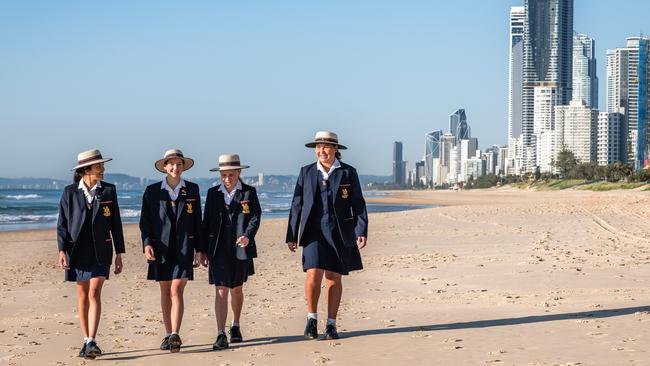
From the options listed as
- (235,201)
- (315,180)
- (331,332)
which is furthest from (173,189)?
(331,332)

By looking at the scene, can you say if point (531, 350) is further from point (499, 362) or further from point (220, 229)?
point (220, 229)

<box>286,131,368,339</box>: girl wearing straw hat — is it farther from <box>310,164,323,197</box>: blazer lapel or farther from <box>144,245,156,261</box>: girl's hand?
<box>144,245,156,261</box>: girl's hand

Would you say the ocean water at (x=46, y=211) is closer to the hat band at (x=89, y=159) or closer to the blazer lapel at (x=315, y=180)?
the hat band at (x=89, y=159)

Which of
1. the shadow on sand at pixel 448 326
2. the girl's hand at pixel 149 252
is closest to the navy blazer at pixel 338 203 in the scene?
the shadow on sand at pixel 448 326

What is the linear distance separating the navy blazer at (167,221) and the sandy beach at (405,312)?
2.70ft

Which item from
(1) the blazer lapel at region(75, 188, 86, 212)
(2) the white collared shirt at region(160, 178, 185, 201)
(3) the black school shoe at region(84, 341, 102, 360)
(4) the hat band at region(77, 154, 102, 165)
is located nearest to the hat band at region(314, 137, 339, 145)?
(2) the white collared shirt at region(160, 178, 185, 201)

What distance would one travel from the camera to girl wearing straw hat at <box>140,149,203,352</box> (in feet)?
23.8

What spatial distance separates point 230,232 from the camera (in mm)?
7562

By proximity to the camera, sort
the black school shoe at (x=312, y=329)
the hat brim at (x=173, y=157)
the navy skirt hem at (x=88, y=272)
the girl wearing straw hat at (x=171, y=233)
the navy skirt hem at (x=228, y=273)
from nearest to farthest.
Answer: the navy skirt hem at (x=88, y=272) → the girl wearing straw hat at (x=171, y=233) → the hat brim at (x=173, y=157) → the navy skirt hem at (x=228, y=273) → the black school shoe at (x=312, y=329)

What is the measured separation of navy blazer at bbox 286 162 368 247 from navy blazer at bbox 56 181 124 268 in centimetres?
149

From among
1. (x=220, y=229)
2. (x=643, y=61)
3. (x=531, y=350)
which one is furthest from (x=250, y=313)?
(x=643, y=61)

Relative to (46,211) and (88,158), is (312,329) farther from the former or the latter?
(46,211)

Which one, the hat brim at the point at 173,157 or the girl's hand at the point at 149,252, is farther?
the hat brim at the point at 173,157

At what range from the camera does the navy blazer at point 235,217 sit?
24.8 feet
